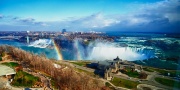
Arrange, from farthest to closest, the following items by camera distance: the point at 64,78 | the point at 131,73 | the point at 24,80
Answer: the point at 131,73, the point at 64,78, the point at 24,80

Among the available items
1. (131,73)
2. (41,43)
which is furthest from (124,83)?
(41,43)

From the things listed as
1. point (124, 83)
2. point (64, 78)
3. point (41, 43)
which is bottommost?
point (124, 83)

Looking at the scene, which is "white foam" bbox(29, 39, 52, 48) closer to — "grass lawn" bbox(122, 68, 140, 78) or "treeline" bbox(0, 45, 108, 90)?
"treeline" bbox(0, 45, 108, 90)

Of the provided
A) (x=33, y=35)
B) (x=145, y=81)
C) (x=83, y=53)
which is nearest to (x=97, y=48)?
(x=83, y=53)

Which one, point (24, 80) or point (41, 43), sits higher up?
point (41, 43)

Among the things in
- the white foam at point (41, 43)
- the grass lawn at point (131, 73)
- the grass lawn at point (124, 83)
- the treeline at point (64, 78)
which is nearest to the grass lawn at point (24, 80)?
the treeline at point (64, 78)

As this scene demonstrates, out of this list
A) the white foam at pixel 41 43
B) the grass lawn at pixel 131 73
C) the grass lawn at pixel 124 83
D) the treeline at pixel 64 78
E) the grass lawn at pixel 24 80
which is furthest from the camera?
the white foam at pixel 41 43

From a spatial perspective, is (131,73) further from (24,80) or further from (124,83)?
(24,80)

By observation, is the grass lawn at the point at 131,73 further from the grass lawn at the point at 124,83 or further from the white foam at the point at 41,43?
the white foam at the point at 41,43

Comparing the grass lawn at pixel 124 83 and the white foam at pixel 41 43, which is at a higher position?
the white foam at pixel 41 43
